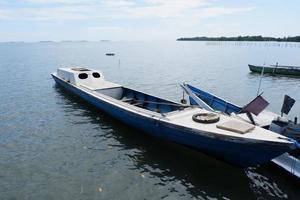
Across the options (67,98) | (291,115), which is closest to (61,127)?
(67,98)

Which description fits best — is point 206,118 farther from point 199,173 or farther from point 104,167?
point 104,167

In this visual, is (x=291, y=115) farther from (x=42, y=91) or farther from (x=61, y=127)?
(x=42, y=91)

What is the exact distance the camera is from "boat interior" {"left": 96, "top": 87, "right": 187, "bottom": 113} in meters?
15.6

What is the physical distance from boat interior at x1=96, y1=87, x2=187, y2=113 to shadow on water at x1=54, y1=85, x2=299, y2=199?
234 cm

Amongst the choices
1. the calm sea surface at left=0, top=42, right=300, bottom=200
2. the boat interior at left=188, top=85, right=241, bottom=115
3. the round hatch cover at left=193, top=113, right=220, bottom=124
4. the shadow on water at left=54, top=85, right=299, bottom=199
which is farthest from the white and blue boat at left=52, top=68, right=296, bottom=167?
the boat interior at left=188, top=85, right=241, bottom=115

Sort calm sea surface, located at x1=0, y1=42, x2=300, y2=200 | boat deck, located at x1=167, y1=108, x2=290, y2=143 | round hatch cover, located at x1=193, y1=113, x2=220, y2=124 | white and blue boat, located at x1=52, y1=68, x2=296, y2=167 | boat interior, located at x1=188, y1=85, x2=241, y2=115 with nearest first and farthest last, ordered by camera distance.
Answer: white and blue boat, located at x1=52, y1=68, x2=296, y2=167, boat deck, located at x1=167, y1=108, x2=290, y2=143, calm sea surface, located at x1=0, y1=42, x2=300, y2=200, round hatch cover, located at x1=193, y1=113, x2=220, y2=124, boat interior, located at x1=188, y1=85, x2=241, y2=115

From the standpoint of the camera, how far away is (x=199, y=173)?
11.0m

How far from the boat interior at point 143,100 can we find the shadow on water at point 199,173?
234cm

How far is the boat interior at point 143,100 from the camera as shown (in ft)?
51.0

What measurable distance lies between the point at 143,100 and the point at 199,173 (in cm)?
836

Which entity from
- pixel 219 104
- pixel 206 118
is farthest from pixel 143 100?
pixel 206 118

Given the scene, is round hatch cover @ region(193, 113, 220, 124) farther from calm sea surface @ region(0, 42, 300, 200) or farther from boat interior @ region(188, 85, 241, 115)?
boat interior @ region(188, 85, 241, 115)

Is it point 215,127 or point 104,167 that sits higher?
point 215,127

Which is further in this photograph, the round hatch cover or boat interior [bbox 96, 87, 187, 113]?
boat interior [bbox 96, 87, 187, 113]
